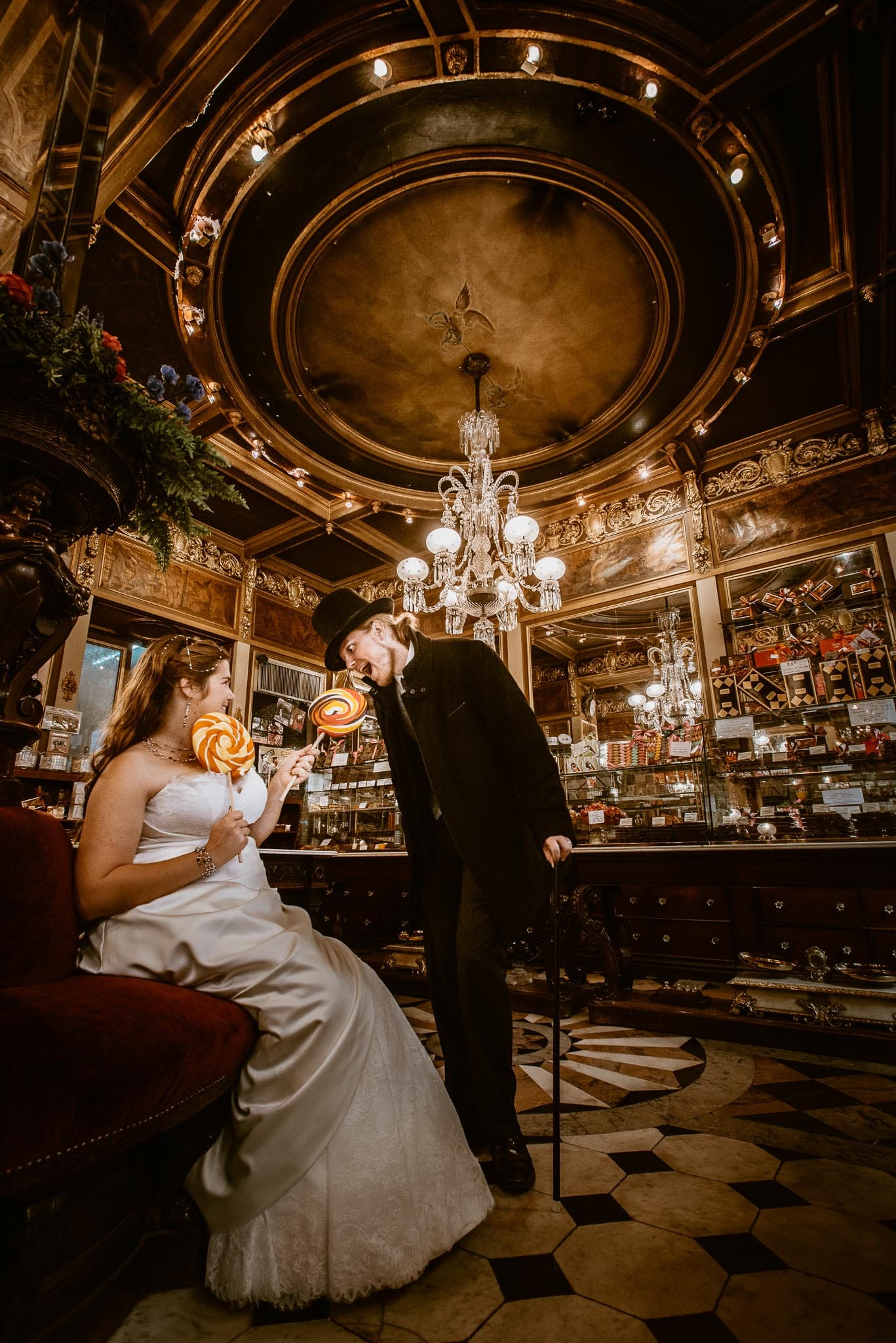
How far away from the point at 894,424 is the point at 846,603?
5.79 ft

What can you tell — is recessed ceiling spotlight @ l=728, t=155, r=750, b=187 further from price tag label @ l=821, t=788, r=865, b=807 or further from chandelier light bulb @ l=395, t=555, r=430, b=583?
price tag label @ l=821, t=788, r=865, b=807

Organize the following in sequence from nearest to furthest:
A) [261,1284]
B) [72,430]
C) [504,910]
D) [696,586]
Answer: [261,1284] < [504,910] < [72,430] < [696,586]

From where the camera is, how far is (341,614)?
2.19 m

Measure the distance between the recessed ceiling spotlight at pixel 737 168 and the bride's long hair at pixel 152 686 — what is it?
4.41 meters

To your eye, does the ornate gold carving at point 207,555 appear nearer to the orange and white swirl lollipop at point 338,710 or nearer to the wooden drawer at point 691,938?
the orange and white swirl lollipop at point 338,710

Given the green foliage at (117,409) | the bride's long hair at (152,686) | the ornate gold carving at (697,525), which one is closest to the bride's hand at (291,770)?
the bride's long hair at (152,686)

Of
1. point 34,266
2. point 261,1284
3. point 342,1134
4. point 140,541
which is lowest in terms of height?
point 261,1284

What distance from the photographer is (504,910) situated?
1812 mm

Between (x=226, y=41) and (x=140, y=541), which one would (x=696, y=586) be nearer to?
(x=226, y=41)

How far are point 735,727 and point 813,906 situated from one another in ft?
4.93

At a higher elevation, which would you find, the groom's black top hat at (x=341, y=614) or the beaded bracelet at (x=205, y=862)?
the groom's black top hat at (x=341, y=614)

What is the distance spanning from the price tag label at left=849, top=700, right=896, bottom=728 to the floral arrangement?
4434 millimetres

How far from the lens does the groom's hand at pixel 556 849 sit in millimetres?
1781

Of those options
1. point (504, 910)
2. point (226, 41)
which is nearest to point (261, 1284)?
point (504, 910)
